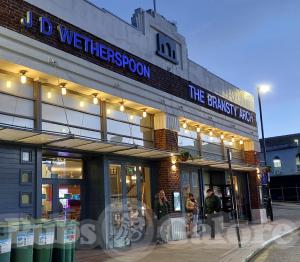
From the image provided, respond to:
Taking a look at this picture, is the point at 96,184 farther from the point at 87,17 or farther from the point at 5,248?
the point at 5,248

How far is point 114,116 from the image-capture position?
14211mm

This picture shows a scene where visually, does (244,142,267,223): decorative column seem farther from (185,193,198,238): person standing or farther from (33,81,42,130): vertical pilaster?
(33,81,42,130): vertical pilaster

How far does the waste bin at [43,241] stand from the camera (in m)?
7.54

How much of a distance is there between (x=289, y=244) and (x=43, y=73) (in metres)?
9.65

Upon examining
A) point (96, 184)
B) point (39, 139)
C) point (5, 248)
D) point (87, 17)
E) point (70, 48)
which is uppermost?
point (87, 17)

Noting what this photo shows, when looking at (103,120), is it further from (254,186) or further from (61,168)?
(254,186)

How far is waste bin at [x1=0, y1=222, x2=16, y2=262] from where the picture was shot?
6723mm

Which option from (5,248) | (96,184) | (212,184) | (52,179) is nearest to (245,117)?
(212,184)

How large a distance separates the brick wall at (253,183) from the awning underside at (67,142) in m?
11.1

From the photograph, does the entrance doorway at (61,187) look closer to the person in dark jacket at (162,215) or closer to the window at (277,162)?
the person in dark jacket at (162,215)

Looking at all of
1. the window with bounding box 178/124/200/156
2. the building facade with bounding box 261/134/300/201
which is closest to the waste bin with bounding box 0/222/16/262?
the window with bounding box 178/124/200/156

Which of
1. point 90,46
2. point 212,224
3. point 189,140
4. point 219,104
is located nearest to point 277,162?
point 219,104

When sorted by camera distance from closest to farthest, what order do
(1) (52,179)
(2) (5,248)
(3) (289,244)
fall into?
(2) (5,248), (1) (52,179), (3) (289,244)

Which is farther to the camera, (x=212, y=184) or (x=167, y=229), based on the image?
(x=212, y=184)
